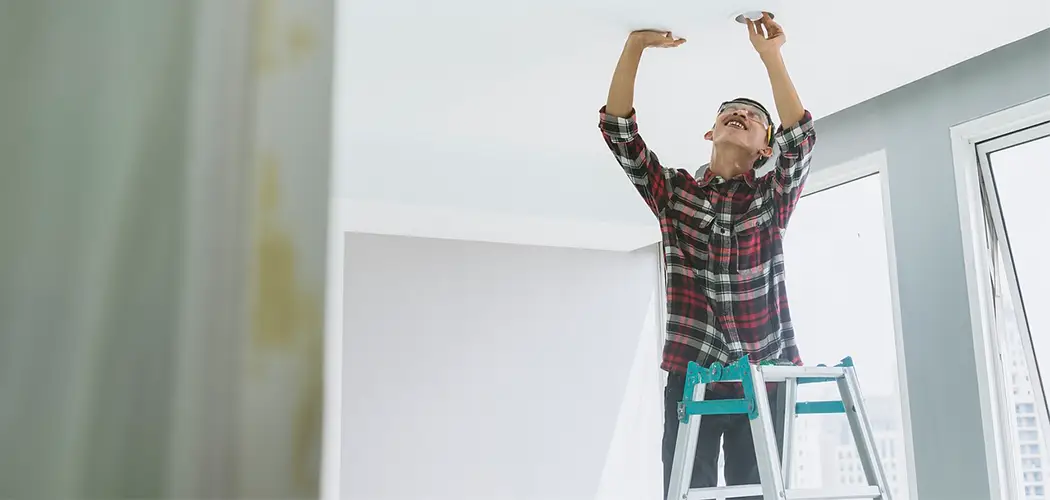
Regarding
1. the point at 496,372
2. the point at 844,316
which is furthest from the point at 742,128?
the point at 496,372

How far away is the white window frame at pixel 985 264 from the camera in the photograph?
2673 millimetres

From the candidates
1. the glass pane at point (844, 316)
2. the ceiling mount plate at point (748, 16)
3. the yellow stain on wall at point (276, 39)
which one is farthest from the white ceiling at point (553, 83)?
the yellow stain on wall at point (276, 39)

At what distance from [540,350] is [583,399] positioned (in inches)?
15.9

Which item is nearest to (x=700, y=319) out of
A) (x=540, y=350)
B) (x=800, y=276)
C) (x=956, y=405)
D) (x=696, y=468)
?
(x=696, y=468)

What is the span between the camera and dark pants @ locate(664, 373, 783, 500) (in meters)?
2.22

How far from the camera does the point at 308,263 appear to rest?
38 cm

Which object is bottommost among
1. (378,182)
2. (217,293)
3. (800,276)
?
(217,293)

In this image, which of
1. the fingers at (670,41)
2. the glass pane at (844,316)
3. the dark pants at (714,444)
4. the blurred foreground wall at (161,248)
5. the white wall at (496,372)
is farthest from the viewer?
the white wall at (496,372)

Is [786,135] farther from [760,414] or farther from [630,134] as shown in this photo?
[760,414]

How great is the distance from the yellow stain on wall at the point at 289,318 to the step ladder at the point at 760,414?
1.57 meters

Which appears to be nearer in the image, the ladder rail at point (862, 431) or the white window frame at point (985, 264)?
the ladder rail at point (862, 431)

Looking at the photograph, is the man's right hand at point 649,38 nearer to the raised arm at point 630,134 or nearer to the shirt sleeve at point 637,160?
the raised arm at point 630,134

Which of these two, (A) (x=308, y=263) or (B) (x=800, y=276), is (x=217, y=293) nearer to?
(A) (x=308, y=263)

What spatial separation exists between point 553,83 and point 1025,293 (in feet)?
6.14
